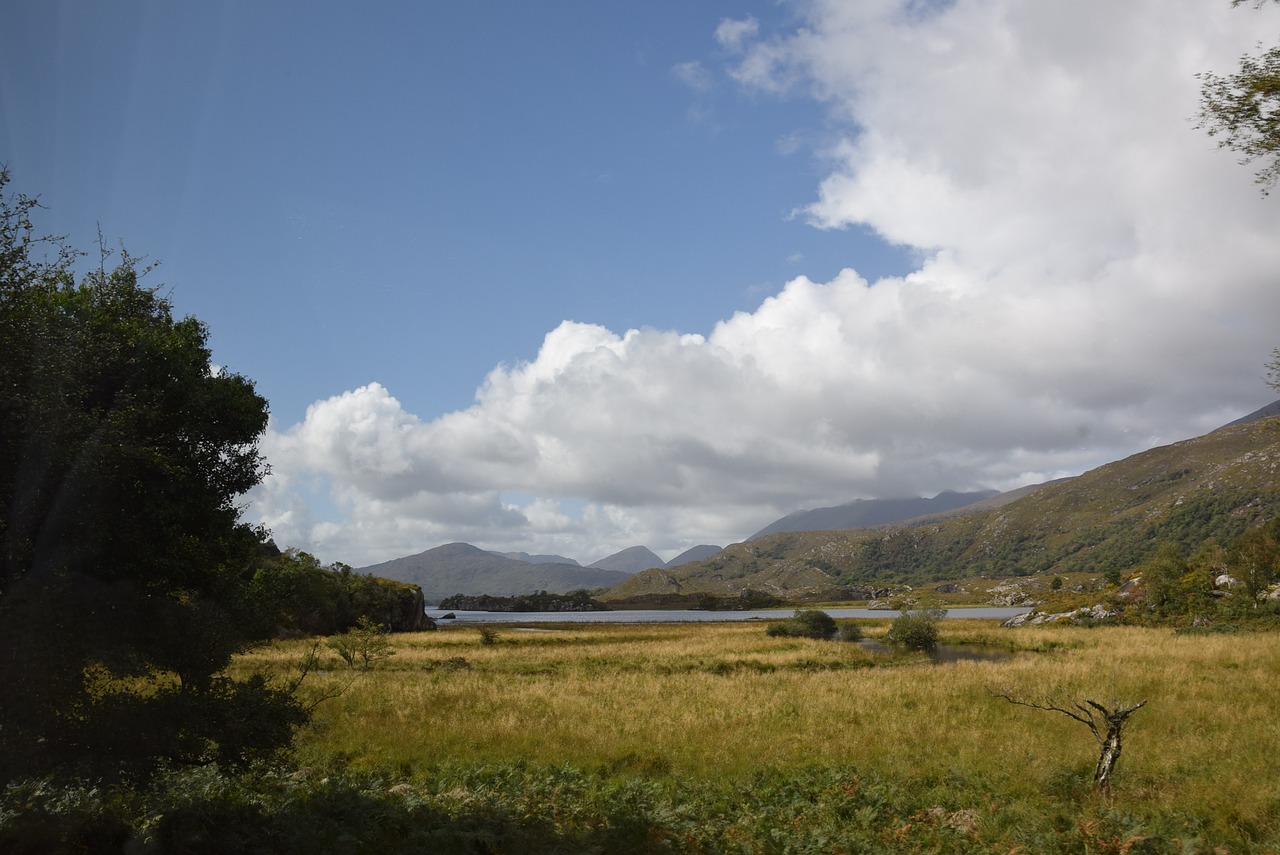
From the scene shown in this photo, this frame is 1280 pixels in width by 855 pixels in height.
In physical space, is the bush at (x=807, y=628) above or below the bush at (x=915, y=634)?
below

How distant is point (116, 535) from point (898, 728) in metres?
21.4

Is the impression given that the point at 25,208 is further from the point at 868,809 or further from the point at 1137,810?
the point at 1137,810

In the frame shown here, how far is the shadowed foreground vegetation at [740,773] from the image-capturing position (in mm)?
10586

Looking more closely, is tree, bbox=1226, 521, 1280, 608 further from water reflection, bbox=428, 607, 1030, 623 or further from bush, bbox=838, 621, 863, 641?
water reflection, bbox=428, 607, 1030, 623

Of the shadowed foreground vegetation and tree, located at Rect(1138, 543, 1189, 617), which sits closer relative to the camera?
the shadowed foreground vegetation

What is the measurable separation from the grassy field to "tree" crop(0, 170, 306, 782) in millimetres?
4931

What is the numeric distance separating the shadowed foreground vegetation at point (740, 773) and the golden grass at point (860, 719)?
0.11 metres

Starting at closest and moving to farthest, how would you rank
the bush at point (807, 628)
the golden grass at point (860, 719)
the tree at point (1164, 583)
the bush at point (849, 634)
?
the golden grass at point (860, 719) → the tree at point (1164, 583) → the bush at point (849, 634) → the bush at point (807, 628)

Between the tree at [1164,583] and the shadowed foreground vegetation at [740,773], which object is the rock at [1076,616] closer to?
the tree at [1164,583]

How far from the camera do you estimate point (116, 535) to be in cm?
1245

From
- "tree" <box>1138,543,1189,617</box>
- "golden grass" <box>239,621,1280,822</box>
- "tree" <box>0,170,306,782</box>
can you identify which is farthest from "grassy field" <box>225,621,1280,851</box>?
"tree" <box>1138,543,1189,617</box>

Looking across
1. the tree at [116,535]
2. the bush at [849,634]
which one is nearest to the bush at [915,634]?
the bush at [849,634]

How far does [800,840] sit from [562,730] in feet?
38.6

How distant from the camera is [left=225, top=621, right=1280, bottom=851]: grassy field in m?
13.4
